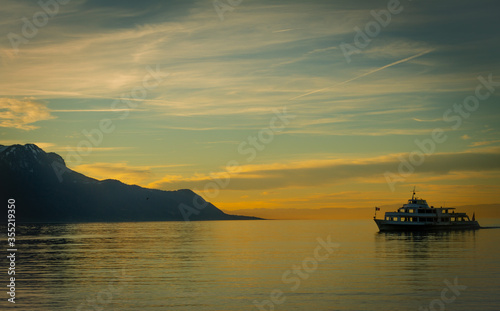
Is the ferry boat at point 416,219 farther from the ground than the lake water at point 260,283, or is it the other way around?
the ferry boat at point 416,219

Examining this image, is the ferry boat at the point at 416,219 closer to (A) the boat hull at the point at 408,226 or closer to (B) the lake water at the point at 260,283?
(A) the boat hull at the point at 408,226

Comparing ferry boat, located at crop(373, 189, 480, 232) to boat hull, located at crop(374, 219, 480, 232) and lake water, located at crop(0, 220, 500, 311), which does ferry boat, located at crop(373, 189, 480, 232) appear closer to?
boat hull, located at crop(374, 219, 480, 232)

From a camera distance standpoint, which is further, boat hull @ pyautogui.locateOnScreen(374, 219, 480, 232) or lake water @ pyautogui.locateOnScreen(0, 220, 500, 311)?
boat hull @ pyautogui.locateOnScreen(374, 219, 480, 232)

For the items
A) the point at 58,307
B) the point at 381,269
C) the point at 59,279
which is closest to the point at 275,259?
the point at 381,269

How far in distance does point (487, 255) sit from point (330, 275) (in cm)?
3650

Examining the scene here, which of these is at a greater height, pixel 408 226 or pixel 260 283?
pixel 408 226

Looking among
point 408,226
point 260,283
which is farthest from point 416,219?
point 260,283

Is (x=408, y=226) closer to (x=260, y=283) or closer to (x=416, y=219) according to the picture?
(x=416, y=219)

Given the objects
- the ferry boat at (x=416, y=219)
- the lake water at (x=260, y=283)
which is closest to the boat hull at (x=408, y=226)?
the ferry boat at (x=416, y=219)

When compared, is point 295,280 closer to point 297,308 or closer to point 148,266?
point 297,308

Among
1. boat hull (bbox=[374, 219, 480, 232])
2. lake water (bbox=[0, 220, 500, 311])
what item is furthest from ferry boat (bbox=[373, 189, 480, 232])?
lake water (bbox=[0, 220, 500, 311])

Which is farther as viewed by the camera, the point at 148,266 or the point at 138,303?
the point at 148,266

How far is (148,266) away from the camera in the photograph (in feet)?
221

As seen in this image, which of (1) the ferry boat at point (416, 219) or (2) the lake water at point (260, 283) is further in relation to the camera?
(1) the ferry boat at point (416, 219)
